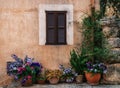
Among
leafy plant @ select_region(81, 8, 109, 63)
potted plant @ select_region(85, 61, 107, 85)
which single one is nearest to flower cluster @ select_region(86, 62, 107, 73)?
potted plant @ select_region(85, 61, 107, 85)

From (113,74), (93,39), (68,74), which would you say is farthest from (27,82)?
(113,74)

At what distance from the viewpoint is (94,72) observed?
1200 cm

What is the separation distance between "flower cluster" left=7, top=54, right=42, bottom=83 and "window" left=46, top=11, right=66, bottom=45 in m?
0.95

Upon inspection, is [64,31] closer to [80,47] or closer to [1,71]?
[80,47]

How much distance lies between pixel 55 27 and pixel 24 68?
5.82 ft

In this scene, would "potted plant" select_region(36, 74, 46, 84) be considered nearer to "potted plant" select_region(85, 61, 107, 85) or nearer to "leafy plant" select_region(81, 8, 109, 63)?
"potted plant" select_region(85, 61, 107, 85)

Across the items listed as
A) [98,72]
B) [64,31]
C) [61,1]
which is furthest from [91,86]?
[61,1]

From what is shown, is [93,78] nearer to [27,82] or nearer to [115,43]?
[115,43]

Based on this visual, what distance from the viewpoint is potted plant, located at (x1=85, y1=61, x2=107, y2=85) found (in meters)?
12.0

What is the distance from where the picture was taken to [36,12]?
12.8m

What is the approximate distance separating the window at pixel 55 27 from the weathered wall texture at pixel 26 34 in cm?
24

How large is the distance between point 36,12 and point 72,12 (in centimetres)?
121

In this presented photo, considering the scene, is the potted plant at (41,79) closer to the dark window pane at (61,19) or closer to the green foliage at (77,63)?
Answer: the green foliage at (77,63)

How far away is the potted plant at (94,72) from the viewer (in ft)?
39.4
